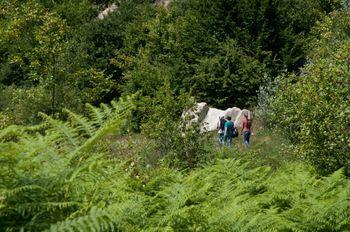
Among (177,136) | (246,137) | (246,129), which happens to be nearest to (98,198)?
(177,136)

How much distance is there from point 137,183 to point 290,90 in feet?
36.6

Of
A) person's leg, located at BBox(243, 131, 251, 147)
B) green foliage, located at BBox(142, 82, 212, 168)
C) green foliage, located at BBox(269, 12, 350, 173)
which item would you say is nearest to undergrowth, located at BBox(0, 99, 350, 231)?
green foliage, located at BBox(269, 12, 350, 173)

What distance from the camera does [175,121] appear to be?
15883 millimetres

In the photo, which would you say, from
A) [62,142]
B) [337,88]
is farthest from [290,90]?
[62,142]

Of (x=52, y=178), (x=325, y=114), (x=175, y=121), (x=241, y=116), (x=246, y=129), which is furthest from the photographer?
(x=241, y=116)

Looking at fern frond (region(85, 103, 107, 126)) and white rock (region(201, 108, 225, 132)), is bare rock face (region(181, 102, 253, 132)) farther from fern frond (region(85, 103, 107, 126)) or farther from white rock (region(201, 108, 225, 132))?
fern frond (region(85, 103, 107, 126))

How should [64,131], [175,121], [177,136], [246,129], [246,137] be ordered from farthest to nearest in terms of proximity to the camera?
[246,137]
[246,129]
[175,121]
[177,136]
[64,131]

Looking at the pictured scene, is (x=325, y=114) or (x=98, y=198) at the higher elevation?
(x=98, y=198)

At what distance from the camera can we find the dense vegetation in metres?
3.97

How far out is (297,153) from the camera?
44.8 feet

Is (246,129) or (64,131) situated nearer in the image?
(64,131)

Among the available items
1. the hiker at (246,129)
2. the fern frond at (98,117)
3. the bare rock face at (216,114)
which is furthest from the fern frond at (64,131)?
the bare rock face at (216,114)

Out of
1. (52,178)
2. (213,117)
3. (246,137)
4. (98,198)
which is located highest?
(52,178)

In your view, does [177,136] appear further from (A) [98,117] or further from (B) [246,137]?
(A) [98,117]
